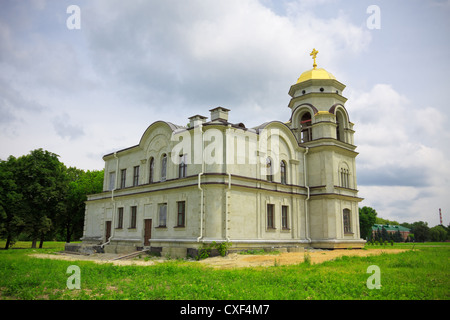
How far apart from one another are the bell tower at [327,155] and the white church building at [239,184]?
0.08 m

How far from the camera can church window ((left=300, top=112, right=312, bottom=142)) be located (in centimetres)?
2894

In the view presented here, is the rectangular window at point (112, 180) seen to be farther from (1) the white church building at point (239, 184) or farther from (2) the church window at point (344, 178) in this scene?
(2) the church window at point (344, 178)

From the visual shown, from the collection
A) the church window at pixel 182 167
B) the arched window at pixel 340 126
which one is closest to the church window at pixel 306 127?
the arched window at pixel 340 126

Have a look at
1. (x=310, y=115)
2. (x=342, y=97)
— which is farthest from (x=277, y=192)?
(x=342, y=97)

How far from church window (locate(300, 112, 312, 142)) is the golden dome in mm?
3018

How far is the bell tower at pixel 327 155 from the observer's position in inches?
1033

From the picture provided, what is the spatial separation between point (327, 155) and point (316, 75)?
23.8 feet

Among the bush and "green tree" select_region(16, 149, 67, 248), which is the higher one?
"green tree" select_region(16, 149, 67, 248)

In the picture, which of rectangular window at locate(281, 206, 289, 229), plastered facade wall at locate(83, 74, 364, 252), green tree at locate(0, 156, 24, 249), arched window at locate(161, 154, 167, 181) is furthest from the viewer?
green tree at locate(0, 156, 24, 249)

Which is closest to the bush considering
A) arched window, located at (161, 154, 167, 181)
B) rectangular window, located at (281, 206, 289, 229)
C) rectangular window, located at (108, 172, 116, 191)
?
rectangular window, located at (281, 206, 289, 229)

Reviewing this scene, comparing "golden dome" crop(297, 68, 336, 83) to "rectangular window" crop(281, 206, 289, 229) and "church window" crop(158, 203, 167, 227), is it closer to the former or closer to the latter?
"rectangular window" crop(281, 206, 289, 229)

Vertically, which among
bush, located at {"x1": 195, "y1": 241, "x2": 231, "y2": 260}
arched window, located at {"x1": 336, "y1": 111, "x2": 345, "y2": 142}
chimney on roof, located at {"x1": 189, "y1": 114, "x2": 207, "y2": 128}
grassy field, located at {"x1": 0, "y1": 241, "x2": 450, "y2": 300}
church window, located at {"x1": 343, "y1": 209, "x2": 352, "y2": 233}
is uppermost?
arched window, located at {"x1": 336, "y1": 111, "x2": 345, "y2": 142}

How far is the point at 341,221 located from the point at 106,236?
18891 millimetres
